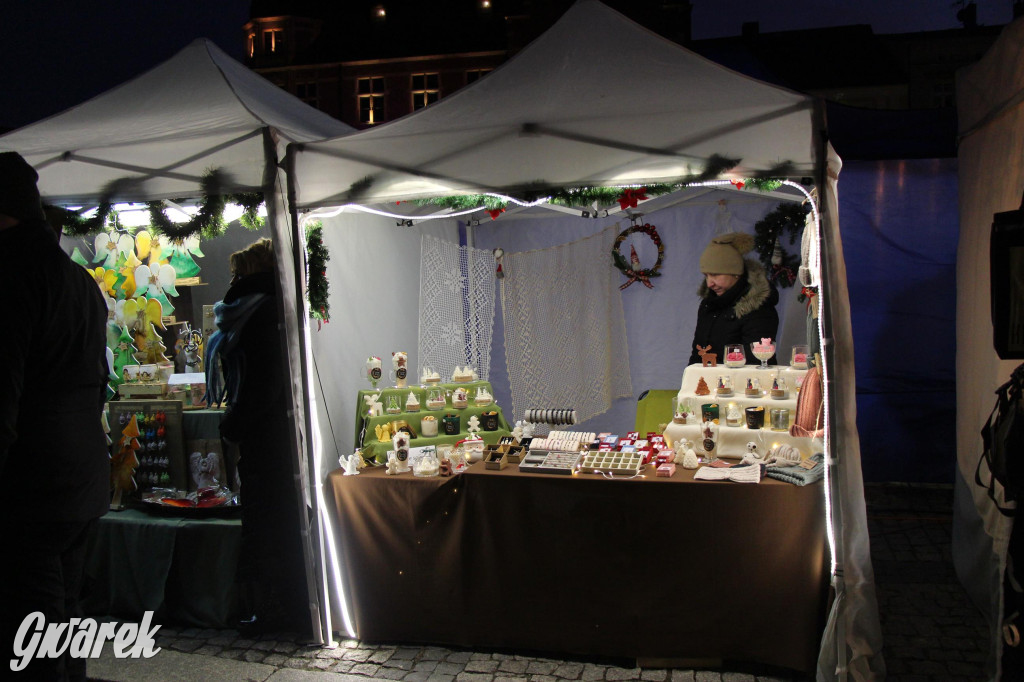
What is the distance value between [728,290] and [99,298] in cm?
320

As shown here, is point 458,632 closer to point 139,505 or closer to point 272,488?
point 272,488

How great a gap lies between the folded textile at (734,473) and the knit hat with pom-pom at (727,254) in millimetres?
1556

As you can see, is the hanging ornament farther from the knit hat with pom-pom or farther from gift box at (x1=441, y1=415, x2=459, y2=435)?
gift box at (x1=441, y1=415, x2=459, y2=435)

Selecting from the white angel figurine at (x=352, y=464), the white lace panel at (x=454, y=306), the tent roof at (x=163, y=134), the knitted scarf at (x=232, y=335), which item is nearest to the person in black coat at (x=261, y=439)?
the knitted scarf at (x=232, y=335)

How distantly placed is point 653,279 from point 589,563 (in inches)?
114

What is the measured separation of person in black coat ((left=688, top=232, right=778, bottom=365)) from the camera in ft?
13.4

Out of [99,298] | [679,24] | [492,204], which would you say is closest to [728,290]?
[492,204]

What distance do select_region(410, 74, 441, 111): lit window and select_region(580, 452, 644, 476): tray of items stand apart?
22768mm

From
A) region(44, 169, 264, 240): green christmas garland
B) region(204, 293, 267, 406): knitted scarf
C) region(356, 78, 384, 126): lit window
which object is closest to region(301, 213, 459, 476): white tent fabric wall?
region(204, 293, 267, 406): knitted scarf

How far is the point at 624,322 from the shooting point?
5332 millimetres

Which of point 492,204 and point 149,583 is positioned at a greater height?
point 492,204

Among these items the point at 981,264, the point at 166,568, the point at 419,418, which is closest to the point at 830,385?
the point at 981,264

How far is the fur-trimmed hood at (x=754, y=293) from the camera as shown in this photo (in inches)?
160

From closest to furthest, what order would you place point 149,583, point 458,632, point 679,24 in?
point 458,632, point 149,583, point 679,24
